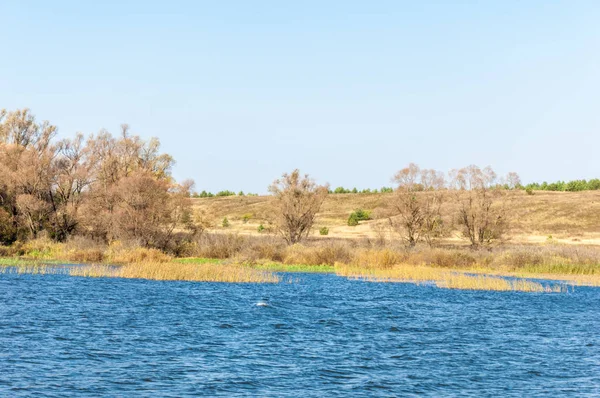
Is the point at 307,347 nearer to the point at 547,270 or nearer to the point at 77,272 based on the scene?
the point at 77,272

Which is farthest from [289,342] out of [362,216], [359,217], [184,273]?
[362,216]

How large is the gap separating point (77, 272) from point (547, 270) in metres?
37.2

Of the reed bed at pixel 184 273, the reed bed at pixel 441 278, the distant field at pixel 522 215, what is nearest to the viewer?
the reed bed at pixel 441 278

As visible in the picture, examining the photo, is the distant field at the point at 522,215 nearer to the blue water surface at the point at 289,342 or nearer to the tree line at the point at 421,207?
the tree line at the point at 421,207

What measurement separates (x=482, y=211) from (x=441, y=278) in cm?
2399

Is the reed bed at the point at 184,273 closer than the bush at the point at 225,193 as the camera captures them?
Yes

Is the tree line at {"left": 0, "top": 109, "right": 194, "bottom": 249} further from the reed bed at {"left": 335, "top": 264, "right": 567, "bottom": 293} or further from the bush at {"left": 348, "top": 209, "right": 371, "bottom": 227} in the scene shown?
the bush at {"left": 348, "top": 209, "right": 371, "bottom": 227}

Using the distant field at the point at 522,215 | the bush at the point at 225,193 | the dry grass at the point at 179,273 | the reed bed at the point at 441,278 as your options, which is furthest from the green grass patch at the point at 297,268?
the bush at the point at 225,193

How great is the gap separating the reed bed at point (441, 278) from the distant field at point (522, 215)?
32793 millimetres

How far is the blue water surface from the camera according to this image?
20.7m

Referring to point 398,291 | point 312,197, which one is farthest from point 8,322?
point 312,197

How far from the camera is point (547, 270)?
58.9 metres

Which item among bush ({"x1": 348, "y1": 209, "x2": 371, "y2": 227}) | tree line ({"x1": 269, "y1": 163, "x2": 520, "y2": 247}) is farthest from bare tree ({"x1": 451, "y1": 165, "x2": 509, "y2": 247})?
bush ({"x1": 348, "y1": 209, "x2": 371, "y2": 227})

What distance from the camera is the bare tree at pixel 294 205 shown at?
76.6 m
